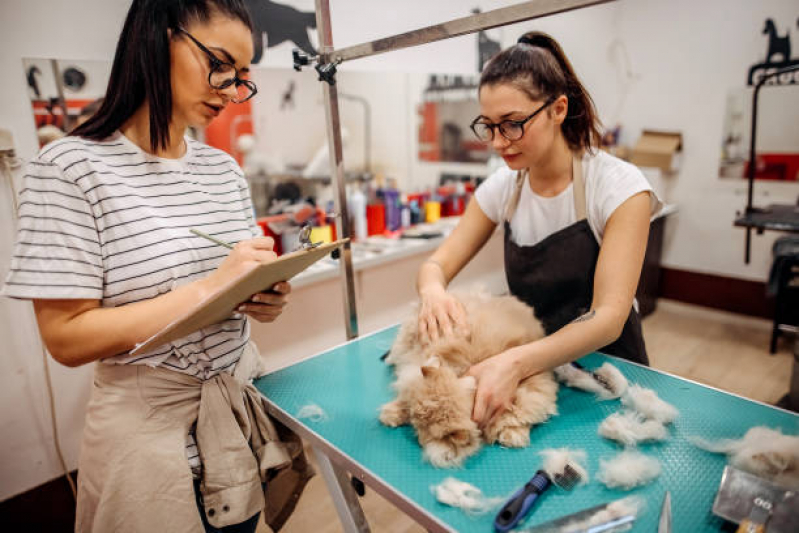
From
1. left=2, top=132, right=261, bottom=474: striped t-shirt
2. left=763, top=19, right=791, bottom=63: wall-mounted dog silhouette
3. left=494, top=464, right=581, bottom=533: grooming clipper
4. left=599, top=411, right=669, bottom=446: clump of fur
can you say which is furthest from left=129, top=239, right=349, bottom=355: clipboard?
left=763, top=19, right=791, bottom=63: wall-mounted dog silhouette

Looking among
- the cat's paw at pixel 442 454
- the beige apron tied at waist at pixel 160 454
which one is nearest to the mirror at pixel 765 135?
the cat's paw at pixel 442 454

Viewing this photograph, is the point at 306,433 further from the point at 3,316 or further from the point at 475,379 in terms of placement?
the point at 3,316

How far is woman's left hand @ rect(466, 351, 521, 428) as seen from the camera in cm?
101

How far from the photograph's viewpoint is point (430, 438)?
38.9 inches

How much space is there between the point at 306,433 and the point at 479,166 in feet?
10.6

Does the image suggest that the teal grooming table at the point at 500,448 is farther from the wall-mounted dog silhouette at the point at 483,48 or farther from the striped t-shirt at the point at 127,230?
the wall-mounted dog silhouette at the point at 483,48

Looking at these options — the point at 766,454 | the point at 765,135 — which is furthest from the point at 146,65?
the point at 765,135

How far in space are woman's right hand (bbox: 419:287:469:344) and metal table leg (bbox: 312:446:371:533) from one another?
37 cm

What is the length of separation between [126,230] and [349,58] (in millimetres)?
818

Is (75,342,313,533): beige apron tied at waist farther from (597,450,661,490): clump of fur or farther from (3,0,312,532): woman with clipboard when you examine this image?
(597,450,661,490): clump of fur

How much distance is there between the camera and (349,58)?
1.42 m

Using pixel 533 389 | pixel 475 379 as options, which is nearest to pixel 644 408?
pixel 533 389

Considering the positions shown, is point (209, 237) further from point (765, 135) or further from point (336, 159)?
point (765, 135)

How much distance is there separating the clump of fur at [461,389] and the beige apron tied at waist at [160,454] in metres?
0.35
